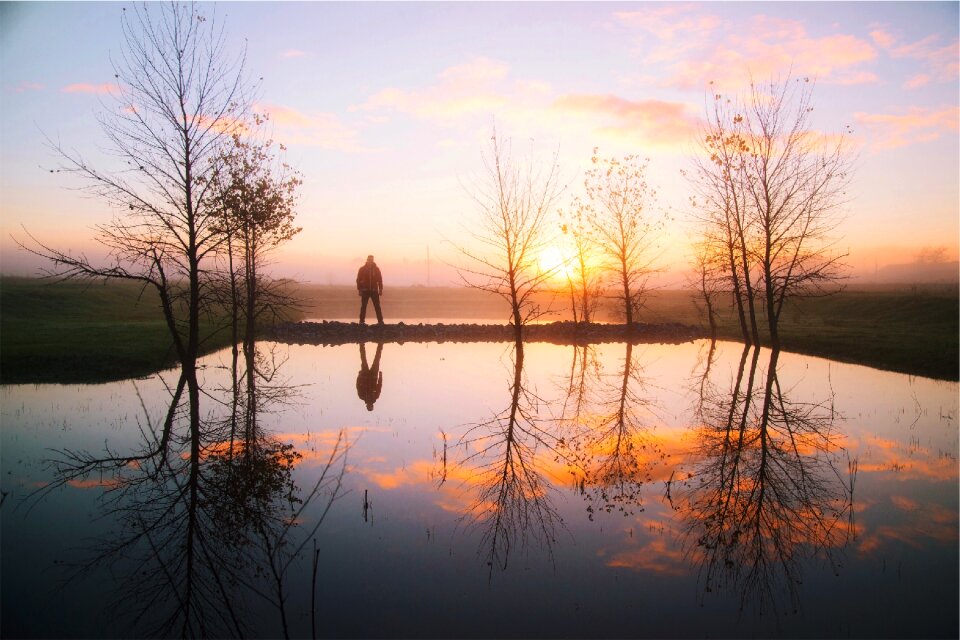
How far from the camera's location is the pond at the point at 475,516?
17.7 ft

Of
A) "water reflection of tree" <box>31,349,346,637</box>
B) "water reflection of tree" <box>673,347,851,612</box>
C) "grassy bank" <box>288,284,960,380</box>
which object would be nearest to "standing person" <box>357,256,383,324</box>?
"grassy bank" <box>288,284,960,380</box>

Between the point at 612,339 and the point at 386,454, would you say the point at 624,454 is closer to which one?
the point at 386,454

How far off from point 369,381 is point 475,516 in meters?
10.5

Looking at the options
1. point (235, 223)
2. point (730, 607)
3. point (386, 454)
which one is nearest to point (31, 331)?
point (235, 223)

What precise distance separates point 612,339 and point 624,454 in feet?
77.6

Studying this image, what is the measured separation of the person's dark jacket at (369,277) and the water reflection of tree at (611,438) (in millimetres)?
15200

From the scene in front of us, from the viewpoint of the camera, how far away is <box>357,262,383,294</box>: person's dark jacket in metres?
31.3

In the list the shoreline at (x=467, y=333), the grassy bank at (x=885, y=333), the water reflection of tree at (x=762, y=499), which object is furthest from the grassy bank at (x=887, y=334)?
the water reflection of tree at (x=762, y=499)

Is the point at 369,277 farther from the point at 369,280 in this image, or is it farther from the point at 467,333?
the point at 467,333

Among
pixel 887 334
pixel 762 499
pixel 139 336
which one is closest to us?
pixel 762 499

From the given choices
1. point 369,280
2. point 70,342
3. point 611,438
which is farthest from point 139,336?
point 611,438

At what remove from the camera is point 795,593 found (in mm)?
5777

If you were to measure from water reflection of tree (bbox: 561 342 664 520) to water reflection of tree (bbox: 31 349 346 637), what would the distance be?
3845 millimetres

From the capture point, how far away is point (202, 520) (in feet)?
23.6
